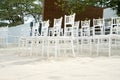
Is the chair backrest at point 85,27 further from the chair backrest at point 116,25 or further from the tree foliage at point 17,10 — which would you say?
the tree foliage at point 17,10

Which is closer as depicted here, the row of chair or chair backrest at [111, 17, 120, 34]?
the row of chair

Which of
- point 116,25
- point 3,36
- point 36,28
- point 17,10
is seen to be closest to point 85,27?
point 116,25

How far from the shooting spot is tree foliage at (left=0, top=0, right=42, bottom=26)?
1847 cm


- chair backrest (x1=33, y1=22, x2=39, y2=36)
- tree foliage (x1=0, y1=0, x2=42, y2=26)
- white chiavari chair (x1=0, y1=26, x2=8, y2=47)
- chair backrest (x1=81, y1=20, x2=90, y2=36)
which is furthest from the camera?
tree foliage (x1=0, y1=0, x2=42, y2=26)

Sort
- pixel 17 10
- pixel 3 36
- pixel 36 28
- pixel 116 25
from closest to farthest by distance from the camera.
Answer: pixel 36 28
pixel 116 25
pixel 3 36
pixel 17 10

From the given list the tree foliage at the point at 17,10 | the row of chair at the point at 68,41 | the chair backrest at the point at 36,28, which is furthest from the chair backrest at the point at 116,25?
the tree foliage at the point at 17,10

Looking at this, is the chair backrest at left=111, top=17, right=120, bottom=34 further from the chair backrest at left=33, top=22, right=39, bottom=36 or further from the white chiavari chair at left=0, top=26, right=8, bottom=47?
the white chiavari chair at left=0, top=26, right=8, bottom=47

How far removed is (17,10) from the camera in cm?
1892

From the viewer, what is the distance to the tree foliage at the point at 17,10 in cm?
1847

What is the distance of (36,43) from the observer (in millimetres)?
6754

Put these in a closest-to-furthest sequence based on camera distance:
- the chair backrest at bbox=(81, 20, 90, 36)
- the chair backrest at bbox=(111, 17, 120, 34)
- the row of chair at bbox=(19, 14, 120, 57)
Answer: the row of chair at bbox=(19, 14, 120, 57) → the chair backrest at bbox=(111, 17, 120, 34) → the chair backrest at bbox=(81, 20, 90, 36)

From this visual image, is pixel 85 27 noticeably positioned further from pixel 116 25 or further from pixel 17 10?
pixel 17 10

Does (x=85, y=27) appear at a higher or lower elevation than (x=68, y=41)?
higher

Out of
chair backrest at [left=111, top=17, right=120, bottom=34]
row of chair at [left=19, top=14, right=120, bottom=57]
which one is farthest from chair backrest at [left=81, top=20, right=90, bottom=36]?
chair backrest at [left=111, top=17, right=120, bottom=34]
